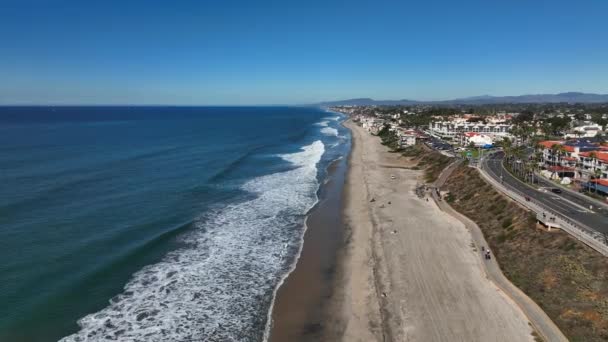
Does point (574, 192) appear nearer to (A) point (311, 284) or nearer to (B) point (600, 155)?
(B) point (600, 155)

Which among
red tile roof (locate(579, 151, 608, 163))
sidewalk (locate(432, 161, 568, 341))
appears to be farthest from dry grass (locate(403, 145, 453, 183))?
sidewalk (locate(432, 161, 568, 341))

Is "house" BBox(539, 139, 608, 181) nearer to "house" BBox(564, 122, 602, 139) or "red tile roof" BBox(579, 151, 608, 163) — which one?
"red tile roof" BBox(579, 151, 608, 163)

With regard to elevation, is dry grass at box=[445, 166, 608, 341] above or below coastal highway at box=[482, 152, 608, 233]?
below

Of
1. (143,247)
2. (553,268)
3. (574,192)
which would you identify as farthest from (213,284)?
(574,192)

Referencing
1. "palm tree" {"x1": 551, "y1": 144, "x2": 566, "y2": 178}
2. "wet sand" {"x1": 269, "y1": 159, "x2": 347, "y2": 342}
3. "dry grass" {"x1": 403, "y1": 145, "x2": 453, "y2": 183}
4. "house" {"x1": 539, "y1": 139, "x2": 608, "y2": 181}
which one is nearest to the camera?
"wet sand" {"x1": 269, "y1": 159, "x2": 347, "y2": 342}

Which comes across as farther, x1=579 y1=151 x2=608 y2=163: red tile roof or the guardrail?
x1=579 y1=151 x2=608 y2=163: red tile roof

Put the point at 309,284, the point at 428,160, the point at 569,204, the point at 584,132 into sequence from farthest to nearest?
1. the point at 584,132
2. the point at 428,160
3. the point at 569,204
4. the point at 309,284

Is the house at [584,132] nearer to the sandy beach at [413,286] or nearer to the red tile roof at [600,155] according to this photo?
the red tile roof at [600,155]
